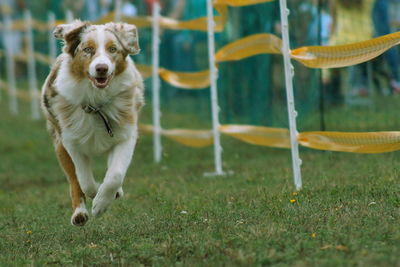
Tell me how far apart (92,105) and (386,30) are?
5.29 m

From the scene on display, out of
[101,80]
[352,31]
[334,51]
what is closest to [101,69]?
[101,80]

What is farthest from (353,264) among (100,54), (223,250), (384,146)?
A: (100,54)

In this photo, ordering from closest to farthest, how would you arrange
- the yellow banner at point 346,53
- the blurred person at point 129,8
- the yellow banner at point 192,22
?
1. the yellow banner at point 346,53
2. the yellow banner at point 192,22
3. the blurred person at point 129,8

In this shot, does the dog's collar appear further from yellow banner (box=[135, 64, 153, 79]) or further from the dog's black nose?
yellow banner (box=[135, 64, 153, 79])

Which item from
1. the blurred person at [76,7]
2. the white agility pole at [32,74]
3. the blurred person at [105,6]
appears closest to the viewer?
the blurred person at [105,6]

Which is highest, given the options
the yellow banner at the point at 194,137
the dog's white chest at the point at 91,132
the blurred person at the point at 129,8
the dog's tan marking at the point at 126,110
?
the blurred person at the point at 129,8

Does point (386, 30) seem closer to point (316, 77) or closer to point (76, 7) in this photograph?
point (316, 77)

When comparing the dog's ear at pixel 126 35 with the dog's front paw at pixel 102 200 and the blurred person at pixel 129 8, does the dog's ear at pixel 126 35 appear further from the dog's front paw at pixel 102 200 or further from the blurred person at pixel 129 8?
the blurred person at pixel 129 8

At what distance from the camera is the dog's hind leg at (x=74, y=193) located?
5.75 m

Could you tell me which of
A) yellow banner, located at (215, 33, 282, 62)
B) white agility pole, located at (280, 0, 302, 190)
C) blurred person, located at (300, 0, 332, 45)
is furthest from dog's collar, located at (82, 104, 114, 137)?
blurred person, located at (300, 0, 332, 45)

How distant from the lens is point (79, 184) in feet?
20.2

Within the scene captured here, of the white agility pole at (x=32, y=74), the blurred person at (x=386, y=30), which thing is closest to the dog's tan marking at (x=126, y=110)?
the blurred person at (x=386, y=30)

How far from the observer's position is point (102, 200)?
559 centimetres

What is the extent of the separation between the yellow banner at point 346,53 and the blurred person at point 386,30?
138 inches
